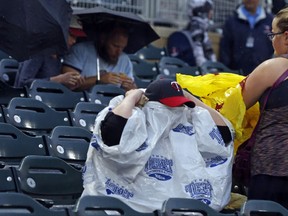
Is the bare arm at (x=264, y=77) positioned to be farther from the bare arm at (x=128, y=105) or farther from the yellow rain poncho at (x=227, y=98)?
the bare arm at (x=128, y=105)

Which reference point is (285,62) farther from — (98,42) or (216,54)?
(216,54)

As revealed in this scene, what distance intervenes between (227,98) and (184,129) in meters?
0.39

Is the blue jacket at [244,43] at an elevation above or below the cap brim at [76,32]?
below

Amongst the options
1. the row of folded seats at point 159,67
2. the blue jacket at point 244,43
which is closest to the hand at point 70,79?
the row of folded seats at point 159,67

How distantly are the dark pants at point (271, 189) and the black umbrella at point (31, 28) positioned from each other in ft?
7.85

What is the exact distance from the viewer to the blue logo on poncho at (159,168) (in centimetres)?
567

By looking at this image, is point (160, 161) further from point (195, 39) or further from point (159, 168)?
point (195, 39)

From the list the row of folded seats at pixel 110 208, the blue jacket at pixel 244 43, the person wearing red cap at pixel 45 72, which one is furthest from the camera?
the blue jacket at pixel 244 43

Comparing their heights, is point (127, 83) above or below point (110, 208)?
below

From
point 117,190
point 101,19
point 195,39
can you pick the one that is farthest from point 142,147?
point 195,39

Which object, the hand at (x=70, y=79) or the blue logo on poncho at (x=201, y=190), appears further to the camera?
the hand at (x=70, y=79)

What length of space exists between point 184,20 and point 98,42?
3.99 metres

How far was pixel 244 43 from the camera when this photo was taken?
36.8 feet

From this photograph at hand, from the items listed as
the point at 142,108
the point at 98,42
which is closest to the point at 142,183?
the point at 142,108
